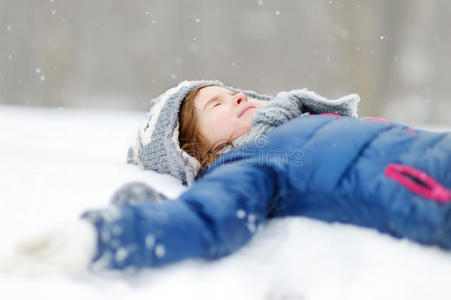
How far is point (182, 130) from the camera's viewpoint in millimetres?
1687

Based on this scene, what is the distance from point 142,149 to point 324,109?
633 mm

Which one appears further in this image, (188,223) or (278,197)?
(278,197)

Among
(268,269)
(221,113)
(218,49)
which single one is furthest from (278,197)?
(218,49)

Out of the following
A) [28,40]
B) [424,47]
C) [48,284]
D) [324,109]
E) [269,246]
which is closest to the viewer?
[48,284]

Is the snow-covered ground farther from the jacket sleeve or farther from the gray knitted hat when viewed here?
the gray knitted hat

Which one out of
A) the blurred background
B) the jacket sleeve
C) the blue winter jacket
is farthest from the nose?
the blurred background

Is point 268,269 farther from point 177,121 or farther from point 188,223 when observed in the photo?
point 177,121

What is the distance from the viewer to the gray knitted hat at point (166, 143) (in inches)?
63.5

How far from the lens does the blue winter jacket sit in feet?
2.97

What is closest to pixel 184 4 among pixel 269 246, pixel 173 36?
pixel 173 36

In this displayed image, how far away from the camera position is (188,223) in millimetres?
947

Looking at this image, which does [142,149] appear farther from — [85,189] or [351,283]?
[351,283]

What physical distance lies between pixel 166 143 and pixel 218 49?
6.21m

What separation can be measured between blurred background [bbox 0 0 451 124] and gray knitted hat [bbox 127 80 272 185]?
5320 millimetres
